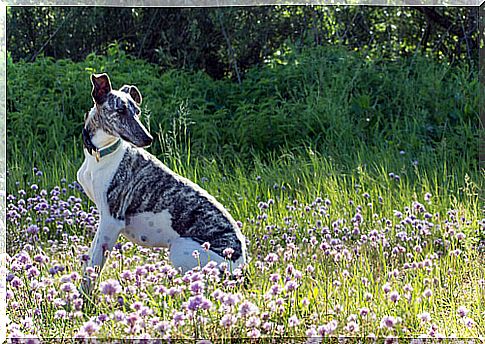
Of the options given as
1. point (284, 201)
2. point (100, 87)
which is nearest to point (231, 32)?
point (284, 201)

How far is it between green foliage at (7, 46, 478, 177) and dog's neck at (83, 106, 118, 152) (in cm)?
195

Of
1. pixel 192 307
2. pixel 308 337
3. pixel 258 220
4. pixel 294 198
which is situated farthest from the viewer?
pixel 294 198

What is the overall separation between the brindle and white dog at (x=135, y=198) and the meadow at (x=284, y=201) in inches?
4.8

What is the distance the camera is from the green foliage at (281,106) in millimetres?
5340

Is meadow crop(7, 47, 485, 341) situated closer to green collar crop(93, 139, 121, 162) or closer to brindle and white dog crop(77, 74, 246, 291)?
brindle and white dog crop(77, 74, 246, 291)

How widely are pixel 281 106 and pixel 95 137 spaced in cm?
270

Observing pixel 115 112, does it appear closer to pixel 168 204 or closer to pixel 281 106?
pixel 168 204

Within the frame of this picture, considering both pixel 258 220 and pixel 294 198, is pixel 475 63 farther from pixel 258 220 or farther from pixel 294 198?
pixel 258 220

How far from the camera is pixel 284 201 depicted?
4379mm

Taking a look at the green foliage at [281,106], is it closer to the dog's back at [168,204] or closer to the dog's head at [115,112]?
the dog's back at [168,204]

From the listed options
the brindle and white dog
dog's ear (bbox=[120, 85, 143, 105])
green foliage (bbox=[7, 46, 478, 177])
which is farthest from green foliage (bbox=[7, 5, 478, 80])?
the brindle and white dog

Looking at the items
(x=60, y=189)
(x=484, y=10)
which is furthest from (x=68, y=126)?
(x=484, y=10)

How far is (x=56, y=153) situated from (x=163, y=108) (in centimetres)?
75

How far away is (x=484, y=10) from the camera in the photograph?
3.78 metres
